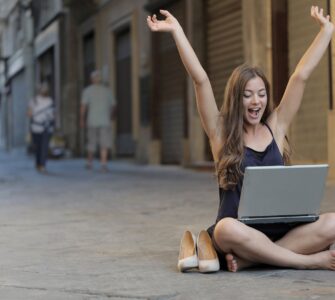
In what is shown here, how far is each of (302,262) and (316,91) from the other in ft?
19.0

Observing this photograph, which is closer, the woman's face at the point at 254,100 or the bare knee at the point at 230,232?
the bare knee at the point at 230,232

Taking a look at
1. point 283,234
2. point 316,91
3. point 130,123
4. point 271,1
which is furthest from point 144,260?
point 130,123

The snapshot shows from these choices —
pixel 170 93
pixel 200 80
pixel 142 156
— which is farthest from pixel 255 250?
pixel 142 156

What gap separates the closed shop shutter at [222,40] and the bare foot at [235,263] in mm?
7731

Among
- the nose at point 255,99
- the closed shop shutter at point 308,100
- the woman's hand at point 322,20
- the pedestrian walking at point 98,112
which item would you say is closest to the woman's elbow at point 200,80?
the nose at point 255,99

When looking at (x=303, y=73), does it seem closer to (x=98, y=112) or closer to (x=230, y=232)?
(x=230, y=232)

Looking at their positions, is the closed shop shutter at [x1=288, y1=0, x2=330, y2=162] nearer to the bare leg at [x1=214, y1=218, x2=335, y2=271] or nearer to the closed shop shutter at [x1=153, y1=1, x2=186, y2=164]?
the closed shop shutter at [x1=153, y1=1, x2=186, y2=164]

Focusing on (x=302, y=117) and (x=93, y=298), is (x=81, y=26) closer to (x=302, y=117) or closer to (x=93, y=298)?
(x=302, y=117)

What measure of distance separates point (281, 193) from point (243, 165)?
257 mm

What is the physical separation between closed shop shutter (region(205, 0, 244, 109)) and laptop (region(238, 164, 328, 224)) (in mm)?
7753

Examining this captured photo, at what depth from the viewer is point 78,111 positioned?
2062 cm

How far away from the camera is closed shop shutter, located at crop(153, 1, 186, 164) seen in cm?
1344

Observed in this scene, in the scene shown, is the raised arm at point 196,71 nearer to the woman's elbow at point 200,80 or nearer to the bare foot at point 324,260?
the woman's elbow at point 200,80

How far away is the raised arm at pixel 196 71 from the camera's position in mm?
3443
